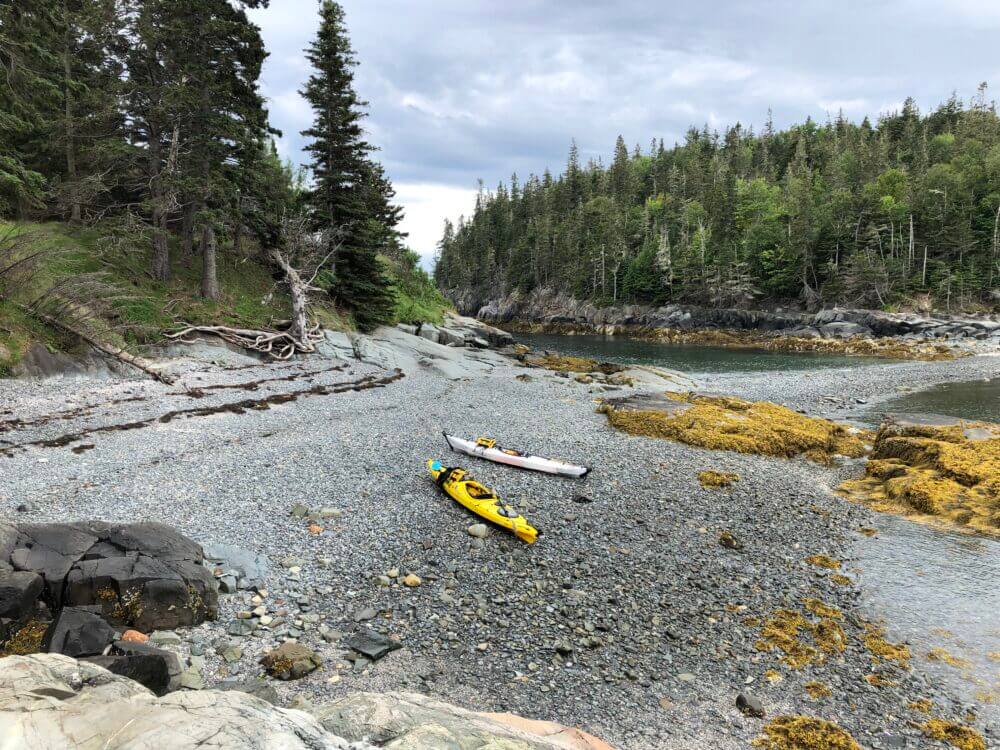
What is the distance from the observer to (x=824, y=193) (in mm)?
81188

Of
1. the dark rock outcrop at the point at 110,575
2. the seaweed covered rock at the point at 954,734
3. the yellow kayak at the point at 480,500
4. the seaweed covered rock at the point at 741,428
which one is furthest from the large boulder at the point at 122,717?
the seaweed covered rock at the point at 741,428

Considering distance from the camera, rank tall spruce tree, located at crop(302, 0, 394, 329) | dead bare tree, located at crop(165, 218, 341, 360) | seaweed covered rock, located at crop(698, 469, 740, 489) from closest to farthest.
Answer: seaweed covered rock, located at crop(698, 469, 740, 489)
dead bare tree, located at crop(165, 218, 341, 360)
tall spruce tree, located at crop(302, 0, 394, 329)

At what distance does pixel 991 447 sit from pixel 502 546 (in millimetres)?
17396

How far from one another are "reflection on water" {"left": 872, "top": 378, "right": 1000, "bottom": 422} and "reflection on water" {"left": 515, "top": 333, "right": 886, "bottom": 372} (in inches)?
445

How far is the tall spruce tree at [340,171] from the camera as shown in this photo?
32844 mm

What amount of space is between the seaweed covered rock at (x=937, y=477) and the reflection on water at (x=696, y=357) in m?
24.8

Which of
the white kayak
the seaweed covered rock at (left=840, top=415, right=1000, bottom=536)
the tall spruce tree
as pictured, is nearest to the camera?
the seaweed covered rock at (left=840, top=415, right=1000, bottom=536)

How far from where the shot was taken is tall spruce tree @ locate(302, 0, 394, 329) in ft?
108

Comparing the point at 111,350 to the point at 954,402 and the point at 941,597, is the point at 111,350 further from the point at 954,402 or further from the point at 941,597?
the point at 954,402

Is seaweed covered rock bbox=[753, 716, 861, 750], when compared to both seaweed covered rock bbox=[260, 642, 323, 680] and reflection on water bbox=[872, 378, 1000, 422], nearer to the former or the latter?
seaweed covered rock bbox=[260, 642, 323, 680]

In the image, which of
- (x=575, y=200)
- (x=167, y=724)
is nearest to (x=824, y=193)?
(x=575, y=200)

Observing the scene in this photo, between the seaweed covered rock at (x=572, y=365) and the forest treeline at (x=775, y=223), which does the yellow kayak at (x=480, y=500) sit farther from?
the forest treeline at (x=775, y=223)

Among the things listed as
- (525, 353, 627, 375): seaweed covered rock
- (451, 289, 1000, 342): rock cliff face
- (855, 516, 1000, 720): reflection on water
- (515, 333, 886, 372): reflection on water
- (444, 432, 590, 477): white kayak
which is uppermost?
(451, 289, 1000, 342): rock cliff face

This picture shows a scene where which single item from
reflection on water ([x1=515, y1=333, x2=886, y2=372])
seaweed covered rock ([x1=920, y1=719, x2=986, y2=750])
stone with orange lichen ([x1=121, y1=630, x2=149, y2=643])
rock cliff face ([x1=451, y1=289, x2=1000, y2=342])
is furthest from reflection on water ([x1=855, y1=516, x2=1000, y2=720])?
rock cliff face ([x1=451, y1=289, x2=1000, y2=342])
